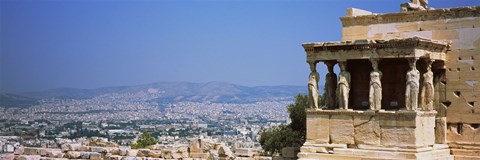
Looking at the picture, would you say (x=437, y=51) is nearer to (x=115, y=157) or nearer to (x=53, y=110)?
(x=115, y=157)

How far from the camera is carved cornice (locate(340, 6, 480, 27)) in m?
21.0

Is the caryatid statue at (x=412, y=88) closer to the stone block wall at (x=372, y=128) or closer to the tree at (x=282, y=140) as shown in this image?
the stone block wall at (x=372, y=128)

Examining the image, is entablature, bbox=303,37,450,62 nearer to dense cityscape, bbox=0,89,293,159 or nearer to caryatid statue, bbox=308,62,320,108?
caryatid statue, bbox=308,62,320,108

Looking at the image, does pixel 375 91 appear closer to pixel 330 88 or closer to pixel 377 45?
pixel 377 45

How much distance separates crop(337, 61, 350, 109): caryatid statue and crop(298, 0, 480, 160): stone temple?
0.02 m

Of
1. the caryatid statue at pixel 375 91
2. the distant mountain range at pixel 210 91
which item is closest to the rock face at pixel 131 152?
the caryatid statue at pixel 375 91

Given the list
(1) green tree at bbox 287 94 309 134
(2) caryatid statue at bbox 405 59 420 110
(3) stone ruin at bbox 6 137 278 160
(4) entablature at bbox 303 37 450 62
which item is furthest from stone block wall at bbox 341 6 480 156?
(1) green tree at bbox 287 94 309 134

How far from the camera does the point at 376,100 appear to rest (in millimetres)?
20734

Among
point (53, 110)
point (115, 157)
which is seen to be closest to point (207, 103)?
point (53, 110)

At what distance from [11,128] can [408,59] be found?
17.9 m

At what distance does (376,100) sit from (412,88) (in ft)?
3.02

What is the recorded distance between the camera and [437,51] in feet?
68.8

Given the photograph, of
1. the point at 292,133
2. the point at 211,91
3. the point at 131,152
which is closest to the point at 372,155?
the point at 131,152

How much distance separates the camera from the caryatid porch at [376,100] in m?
20.3
